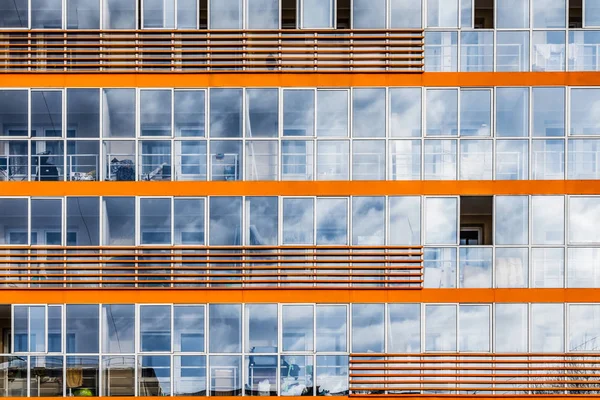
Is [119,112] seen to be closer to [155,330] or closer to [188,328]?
[155,330]

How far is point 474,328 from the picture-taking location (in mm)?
13875

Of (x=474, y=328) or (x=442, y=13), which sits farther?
(x=442, y=13)

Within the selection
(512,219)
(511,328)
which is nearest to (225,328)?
(511,328)

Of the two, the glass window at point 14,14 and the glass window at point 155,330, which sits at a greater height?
the glass window at point 14,14

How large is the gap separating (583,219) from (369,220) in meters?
5.26

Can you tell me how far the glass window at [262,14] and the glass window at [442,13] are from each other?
384cm

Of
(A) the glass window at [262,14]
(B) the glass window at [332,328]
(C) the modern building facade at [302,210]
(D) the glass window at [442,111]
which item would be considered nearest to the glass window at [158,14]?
(C) the modern building facade at [302,210]

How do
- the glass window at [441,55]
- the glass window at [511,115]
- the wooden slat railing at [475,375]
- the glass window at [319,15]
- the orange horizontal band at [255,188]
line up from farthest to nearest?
the glass window at [319,15] < the glass window at [441,55] < the glass window at [511,115] < the orange horizontal band at [255,188] < the wooden slat railing at [475,375]

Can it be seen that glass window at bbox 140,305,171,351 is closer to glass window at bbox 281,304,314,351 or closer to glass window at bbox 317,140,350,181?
glass window at bbox 281,304,314,351

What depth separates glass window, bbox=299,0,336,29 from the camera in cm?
1415

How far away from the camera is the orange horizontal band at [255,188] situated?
45.4 feet

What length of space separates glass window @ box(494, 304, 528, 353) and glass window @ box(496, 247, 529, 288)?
54cm

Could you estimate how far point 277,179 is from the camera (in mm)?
13914

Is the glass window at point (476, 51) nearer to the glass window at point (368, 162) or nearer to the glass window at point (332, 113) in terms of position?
the glass window at point (368, 162)
